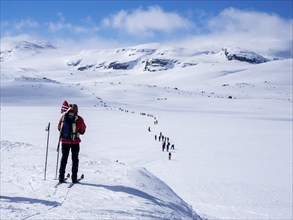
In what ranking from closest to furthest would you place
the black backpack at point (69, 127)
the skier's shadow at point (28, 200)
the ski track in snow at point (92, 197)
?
the ski track in snow at point (92, 197)
the skier's shadow at point (28, 200)
the black backpack at point (69, 127)

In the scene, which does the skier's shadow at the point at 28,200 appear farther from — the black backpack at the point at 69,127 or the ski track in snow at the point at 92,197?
the black backpack at the point at 69,127

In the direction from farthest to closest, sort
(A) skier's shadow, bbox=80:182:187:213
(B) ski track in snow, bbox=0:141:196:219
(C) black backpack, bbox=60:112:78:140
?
(C) black backpack, bbox=60:112:78:140, (A) skier's shadow, bbox=80:182:187:213, (B) ski track in snow, bbox=0:141:196:219

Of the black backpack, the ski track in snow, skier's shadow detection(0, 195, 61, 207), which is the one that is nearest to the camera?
the ski track in snow

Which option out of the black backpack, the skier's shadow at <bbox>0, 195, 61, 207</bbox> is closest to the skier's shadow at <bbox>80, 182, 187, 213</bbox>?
the black backpack

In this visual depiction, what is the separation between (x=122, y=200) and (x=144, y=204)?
1.55 ft

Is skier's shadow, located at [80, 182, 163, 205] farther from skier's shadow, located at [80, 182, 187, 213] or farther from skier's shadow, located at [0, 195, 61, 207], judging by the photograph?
skier's shadow, located at [0, 195, 61, 207]

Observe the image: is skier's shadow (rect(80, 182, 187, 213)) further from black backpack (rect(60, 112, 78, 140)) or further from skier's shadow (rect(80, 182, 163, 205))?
black backpack (rect(60, 112, 78, 140))

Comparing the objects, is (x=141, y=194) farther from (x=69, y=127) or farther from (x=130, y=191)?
(x=69, y=127)

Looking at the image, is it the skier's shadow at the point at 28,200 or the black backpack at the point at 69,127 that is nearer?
the skier's shadow at the point at 28,200

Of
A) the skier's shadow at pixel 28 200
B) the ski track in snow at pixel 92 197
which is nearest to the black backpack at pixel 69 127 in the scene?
the ski track in snow at pixel 92 197

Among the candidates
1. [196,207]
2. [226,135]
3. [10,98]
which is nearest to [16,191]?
[196,207]

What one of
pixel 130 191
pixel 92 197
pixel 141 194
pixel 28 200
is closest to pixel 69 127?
pixel 92 197

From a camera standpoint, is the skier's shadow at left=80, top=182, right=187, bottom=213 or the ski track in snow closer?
the ski track in snow

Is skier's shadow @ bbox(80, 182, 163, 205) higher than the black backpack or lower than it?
lower
